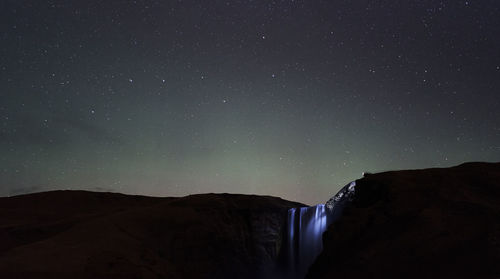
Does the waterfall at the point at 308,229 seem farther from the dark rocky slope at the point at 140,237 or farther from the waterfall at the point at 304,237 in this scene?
the dark rocky slope at the point at 140,237

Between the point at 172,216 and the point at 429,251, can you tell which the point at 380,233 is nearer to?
the point at 429,251

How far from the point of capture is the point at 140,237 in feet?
Answer: 47.3

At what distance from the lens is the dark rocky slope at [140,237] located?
10273 millimetres

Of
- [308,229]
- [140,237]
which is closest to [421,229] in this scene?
[308,229]

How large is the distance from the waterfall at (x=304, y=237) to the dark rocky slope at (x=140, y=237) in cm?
126

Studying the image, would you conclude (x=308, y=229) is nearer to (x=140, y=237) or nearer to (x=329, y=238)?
(x=329, y=238)

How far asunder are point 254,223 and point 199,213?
4.47 meters

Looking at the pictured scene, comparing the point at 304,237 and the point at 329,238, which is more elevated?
the point at 329,238

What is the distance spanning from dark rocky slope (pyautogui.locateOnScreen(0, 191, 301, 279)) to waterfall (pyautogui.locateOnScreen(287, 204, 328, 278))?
1.26 m

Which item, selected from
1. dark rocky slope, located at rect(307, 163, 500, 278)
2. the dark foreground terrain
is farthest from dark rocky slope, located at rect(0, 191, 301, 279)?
dark rocky slope, located at rect(307, 163, 500, 278)

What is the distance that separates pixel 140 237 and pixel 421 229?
10.8m

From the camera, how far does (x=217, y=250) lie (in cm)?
1794

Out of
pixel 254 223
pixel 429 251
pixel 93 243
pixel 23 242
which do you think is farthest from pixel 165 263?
pixel 429 251

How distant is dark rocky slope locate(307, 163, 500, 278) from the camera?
318 inches
